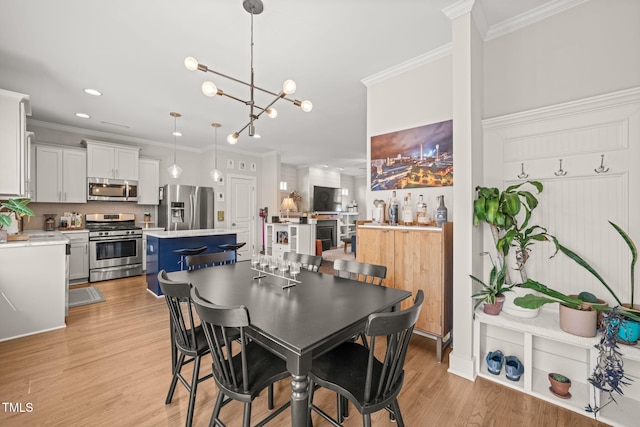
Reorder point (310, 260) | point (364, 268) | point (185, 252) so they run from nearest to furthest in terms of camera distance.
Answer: point (364, 268) → point (310, 260) → point (185, 252)

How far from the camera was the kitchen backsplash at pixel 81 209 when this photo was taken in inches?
195

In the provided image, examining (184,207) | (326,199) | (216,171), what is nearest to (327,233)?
(326,199)

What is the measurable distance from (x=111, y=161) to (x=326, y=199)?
6.12m

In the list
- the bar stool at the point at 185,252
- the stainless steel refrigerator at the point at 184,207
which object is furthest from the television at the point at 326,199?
the bar stool at the point at 185,252

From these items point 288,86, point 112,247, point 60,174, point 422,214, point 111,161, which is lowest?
point 112,247

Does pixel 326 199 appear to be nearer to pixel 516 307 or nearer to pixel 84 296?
pixel 84 296

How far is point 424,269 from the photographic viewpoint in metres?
2.51

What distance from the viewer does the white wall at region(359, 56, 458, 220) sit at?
2.74 m

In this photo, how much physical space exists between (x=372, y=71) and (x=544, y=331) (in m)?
2.98

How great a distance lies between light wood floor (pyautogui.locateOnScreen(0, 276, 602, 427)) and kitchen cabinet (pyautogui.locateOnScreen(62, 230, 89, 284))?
2.37 meters

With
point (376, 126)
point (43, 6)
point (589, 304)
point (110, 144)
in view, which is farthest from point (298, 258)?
point (110, 144)

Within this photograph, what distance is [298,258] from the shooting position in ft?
9.06

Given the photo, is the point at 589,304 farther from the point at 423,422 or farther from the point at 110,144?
the point at 110,144

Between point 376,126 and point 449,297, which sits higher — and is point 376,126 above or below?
above
